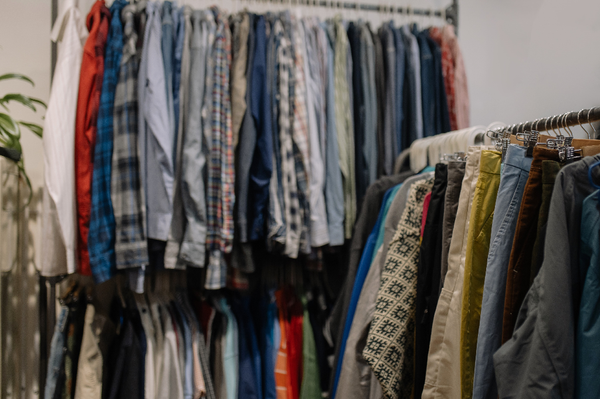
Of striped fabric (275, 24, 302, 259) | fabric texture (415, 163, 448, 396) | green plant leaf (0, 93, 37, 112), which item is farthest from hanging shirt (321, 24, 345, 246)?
green plant leaf (0, 93, 37, 112)

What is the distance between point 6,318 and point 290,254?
85 centimetres

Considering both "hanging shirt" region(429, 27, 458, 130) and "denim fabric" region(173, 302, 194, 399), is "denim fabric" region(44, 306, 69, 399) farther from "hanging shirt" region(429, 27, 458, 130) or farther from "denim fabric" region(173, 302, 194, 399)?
"hanging shirt" region(429, 27, 458, 130)

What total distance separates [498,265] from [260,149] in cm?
80

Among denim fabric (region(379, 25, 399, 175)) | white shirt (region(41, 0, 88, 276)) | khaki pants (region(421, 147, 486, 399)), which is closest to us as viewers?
khaki pants (region(421, 147, 486, 399))

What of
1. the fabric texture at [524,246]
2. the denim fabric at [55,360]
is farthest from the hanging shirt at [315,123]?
the denim fabric at [55,360]

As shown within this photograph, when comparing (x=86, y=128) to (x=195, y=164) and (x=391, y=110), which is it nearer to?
(x=195, y=164)

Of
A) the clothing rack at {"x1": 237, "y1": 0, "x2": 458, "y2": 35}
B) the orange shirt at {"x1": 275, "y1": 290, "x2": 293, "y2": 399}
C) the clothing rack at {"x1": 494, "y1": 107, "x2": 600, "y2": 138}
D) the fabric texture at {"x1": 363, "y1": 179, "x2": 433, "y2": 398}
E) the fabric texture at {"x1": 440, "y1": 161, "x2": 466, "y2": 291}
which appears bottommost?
the orange shirt at {"x1": 275, "y1": 290, "x2": 293, "y2": 399}

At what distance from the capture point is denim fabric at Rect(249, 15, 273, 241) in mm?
1261

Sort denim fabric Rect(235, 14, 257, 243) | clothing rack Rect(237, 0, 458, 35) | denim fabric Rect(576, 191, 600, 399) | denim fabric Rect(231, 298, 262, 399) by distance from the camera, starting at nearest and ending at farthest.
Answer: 1. denim fabric Rect(576, 191, 600, 399)
2. denim fabric Rect(235, 14, 257, 243)
3. denim fabric Rect(231, 298, 262, 399)
4. clothing rack Rect(237, 0, 458, 35)

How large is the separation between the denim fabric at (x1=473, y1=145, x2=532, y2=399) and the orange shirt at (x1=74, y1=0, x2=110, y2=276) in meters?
1.09

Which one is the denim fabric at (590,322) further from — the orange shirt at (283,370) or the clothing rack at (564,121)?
the orange shirt at (283,370)

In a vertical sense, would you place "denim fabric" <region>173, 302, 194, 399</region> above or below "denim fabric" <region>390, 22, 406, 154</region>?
below

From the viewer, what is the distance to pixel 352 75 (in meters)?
1.50

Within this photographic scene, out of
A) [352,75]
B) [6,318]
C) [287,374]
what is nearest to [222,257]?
[287,374]
